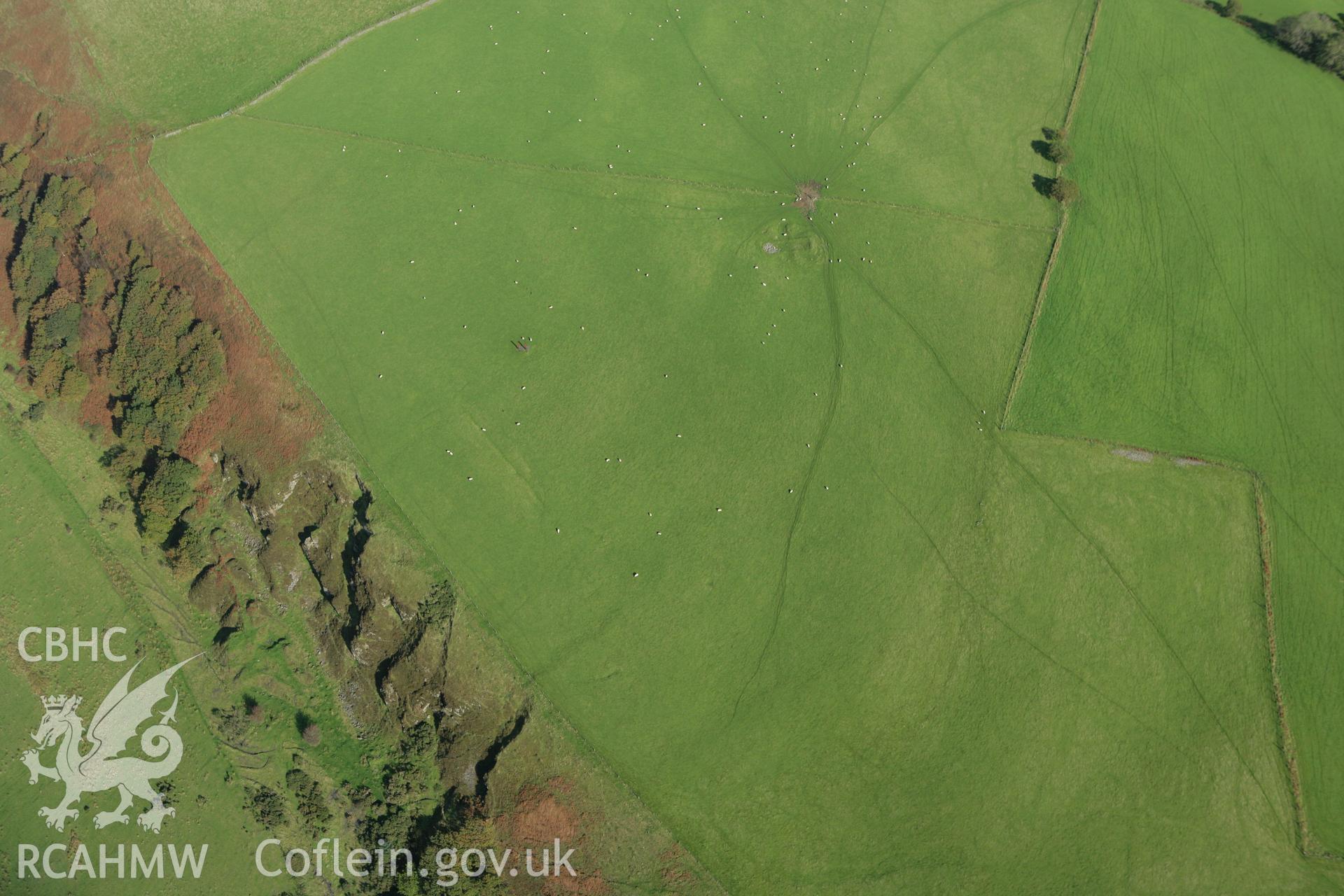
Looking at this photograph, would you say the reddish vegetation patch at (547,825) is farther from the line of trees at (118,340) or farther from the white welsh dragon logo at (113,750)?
the line of trees at (118,340)

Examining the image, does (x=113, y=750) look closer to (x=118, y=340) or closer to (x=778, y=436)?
(x=118, y=340)

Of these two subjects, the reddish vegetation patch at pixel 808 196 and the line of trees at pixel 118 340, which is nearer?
the line of trees at pixel 118 340

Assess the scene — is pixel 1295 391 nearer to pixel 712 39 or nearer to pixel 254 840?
pixel 712 39

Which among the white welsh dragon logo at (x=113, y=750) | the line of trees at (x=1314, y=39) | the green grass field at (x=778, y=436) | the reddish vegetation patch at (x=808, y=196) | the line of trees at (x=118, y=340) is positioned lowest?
the white welsh dragon logo at (x=113, y=750)

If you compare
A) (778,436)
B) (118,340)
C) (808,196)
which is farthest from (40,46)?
(778,436)

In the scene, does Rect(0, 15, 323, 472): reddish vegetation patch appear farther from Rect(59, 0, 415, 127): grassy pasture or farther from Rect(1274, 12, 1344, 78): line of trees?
Rect(1274, 12, 1344, 78): line of trees

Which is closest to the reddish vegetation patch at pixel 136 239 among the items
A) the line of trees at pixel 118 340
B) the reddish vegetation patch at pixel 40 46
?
the reddish vegetation patch at pixel 40 46
